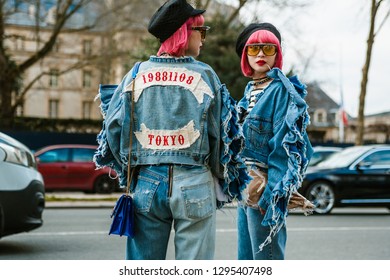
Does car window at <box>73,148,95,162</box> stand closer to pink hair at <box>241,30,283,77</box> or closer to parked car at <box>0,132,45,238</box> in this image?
parked car at <box>0,132,45,238</box>

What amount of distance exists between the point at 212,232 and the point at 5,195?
4.43 meters

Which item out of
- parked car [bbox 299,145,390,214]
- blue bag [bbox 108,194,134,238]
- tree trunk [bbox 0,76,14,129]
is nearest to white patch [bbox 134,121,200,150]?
blue bag [bbox 108,194,134,238]

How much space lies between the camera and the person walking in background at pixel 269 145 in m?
3.78

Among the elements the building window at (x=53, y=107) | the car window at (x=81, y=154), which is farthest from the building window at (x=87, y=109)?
the car window at (x=81, y=154)

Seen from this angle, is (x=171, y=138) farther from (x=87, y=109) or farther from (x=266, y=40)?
(x=87, y=109)

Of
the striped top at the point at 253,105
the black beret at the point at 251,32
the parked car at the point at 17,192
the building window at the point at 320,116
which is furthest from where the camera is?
the building window at the point at 320,116

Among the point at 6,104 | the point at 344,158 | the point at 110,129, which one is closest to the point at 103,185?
the point at 6,104

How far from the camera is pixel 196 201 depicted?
3143 millimetres

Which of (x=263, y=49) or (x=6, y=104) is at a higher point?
(x=263, y=49)

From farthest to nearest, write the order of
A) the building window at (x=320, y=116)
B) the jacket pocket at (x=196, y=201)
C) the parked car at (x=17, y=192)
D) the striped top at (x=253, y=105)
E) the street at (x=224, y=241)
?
the building window at (x=320, y=116), the street at (x=224, y=241), the parked car at (x=17, y=192), the striped top at (x=253, y=105), the jacket pocket at (x=196, y=201)

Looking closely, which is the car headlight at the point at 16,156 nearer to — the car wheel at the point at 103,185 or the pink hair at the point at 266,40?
the pink hair at the point at 266,40

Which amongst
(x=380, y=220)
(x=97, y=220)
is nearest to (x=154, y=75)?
(x=97, y=220)

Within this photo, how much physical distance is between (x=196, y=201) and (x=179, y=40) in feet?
2.40

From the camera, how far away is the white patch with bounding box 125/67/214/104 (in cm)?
319
